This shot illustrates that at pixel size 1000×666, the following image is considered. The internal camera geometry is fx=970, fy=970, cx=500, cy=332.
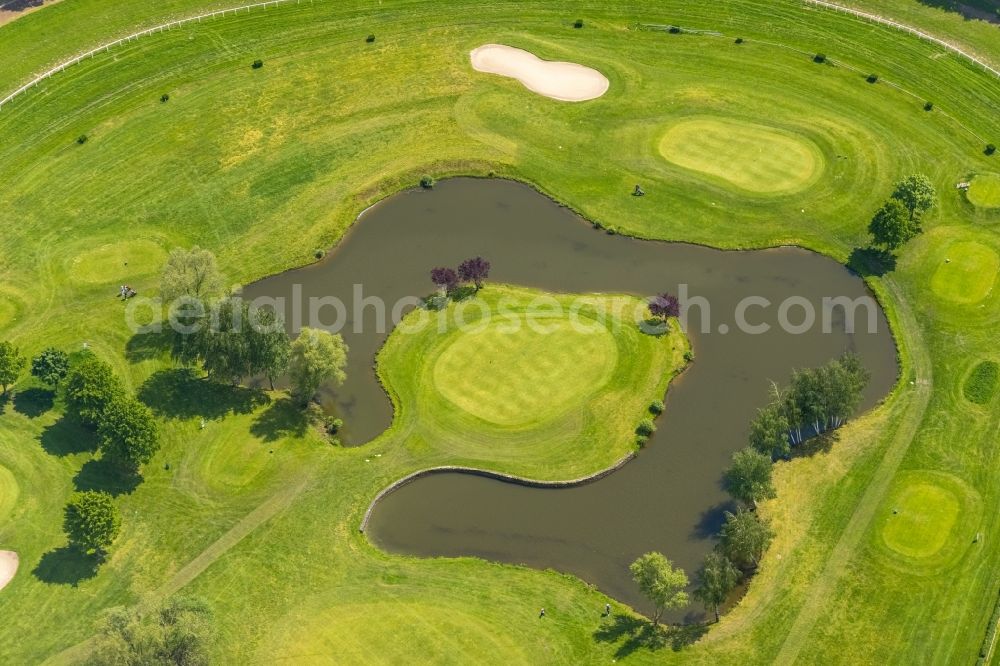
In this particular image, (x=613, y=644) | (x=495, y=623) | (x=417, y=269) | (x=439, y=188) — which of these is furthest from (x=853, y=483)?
(x=439, y=188)

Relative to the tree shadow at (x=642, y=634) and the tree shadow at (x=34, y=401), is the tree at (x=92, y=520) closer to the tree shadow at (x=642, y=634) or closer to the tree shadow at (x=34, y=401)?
the tree shadow at (x=34, y=401)

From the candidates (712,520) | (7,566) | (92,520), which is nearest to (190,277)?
(92,520)

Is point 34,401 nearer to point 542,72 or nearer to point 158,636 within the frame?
point 158,636

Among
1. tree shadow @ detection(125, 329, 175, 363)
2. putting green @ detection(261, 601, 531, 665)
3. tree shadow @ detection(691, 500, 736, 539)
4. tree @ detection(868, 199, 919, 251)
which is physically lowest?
putting green @ detection(261, 601, 531, 665)

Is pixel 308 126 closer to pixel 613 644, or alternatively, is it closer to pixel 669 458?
pixel 669 458

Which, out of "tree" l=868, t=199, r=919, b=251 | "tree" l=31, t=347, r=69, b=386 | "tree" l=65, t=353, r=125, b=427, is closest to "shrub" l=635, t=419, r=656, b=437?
"tree" l=868, t=199, r=919, b=251

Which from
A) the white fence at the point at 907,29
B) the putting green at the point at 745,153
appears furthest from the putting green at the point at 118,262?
the white fence at the point at 907,29

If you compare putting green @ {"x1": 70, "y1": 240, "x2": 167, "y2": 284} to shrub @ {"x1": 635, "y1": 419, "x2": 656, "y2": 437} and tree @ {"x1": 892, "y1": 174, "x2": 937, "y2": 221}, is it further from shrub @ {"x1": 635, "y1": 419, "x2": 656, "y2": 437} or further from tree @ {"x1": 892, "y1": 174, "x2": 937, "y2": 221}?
tree @ {"x1": 892, "y1": 174, "x2": 937, "y2": 221}
